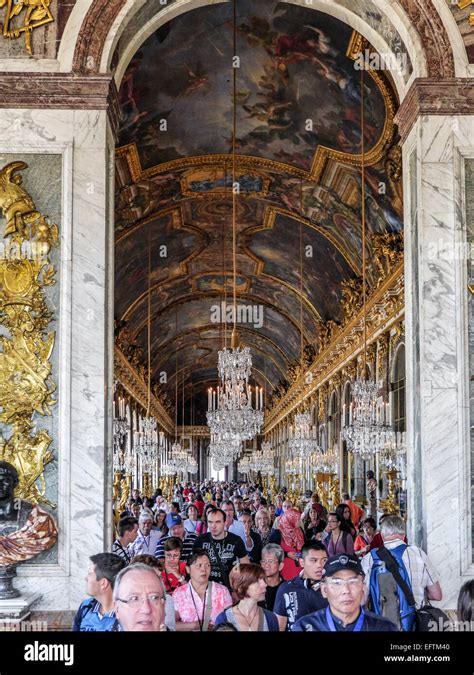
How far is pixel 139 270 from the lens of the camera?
23656 mm

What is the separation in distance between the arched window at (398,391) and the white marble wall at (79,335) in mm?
10396

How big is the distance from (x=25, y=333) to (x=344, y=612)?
448cm

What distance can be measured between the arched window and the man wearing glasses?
13808 mm

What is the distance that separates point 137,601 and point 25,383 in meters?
4.24

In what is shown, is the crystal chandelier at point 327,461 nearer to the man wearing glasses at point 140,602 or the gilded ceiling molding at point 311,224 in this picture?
the gilded ceiling molding at point 311,224

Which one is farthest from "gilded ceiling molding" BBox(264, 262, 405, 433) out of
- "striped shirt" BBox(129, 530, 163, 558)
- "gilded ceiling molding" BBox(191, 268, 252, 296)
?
"striped shirt" BBox(129, 530, 163, 558)

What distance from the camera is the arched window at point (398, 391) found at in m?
17.4

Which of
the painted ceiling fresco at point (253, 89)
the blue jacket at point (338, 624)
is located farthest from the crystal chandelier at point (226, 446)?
the blue jacket at point (338, 624)

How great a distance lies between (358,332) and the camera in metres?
21.6

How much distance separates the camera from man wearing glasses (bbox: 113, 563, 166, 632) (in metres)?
3.81

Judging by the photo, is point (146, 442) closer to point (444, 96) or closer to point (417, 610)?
point (444, 96)

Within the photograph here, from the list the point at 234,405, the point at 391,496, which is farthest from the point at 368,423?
the point at 391,496

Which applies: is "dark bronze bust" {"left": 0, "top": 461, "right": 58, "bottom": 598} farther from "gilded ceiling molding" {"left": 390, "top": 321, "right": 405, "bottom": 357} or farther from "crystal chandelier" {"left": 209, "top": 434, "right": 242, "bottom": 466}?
"gilded ceiling molding" {"left": 390, "top": 321, "right": 405, "bottom": 357}

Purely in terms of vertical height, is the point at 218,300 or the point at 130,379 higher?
the point at 218,300
